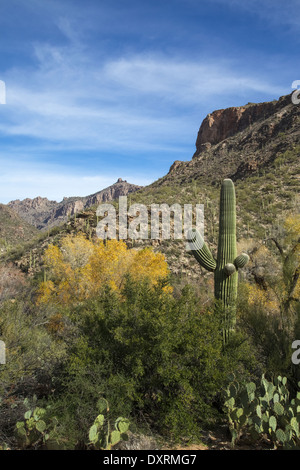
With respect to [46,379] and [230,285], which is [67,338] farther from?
[230,285]

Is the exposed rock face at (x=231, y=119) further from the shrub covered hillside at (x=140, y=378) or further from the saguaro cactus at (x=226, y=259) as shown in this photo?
the shrub covered hillside at (x=140, y=378)

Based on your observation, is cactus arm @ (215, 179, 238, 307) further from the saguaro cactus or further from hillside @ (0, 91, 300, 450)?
hillside @ (0, 91, 300, 450)

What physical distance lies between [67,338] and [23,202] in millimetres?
136133

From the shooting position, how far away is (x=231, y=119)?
60.4m

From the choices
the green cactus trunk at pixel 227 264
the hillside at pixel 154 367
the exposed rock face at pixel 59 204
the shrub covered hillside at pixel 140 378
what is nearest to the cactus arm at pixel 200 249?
the green cactus trunk at pixel 227 264

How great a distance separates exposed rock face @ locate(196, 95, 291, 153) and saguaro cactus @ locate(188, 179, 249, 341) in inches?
1674

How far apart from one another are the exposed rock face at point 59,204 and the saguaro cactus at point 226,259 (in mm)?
96867

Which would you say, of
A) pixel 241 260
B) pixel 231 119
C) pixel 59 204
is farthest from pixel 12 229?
pixel 59 204

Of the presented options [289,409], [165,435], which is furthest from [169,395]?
[289,409]

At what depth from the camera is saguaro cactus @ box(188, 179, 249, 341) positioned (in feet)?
28.4

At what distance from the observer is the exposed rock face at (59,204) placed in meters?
Result: 108

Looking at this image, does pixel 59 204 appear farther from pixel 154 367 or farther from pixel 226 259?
pixel 154 367

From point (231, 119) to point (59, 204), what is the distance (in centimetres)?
8174

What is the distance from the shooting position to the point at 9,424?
5.61 m
